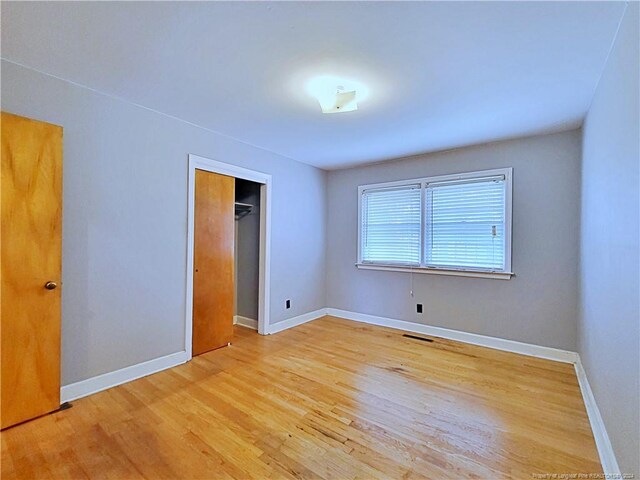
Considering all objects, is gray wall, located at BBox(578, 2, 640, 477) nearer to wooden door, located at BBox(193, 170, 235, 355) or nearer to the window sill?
the window sill

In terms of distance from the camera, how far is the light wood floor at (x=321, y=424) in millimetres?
1686

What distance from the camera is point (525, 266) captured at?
340 cm

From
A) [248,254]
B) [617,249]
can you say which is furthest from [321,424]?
[248,254]

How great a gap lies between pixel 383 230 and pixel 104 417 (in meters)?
3.73

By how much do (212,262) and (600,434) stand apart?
3491mm

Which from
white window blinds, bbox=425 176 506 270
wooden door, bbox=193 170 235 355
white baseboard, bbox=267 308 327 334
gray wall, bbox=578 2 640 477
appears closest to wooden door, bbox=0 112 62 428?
wooden door, bbox=193 170 235 355

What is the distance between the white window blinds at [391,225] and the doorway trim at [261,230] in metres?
1.55

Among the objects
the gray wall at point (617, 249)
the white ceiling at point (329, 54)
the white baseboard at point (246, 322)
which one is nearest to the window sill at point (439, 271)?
the gray wall at point (617, 249)

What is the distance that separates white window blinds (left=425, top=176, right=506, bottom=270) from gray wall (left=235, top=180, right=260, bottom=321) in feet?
7.81

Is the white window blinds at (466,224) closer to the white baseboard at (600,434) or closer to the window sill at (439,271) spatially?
the window sill at (439,271)

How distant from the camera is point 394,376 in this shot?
2811 mm

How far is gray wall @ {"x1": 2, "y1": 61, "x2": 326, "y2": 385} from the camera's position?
2.29 metres

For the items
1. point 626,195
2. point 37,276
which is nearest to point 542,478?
point 626,195

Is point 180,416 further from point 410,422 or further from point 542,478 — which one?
point 542,478
